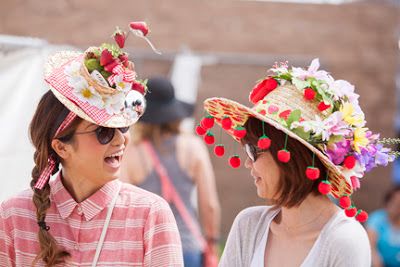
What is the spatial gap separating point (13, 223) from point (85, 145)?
0.37m

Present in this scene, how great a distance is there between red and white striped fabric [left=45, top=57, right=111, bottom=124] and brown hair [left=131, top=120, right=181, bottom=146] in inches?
93.6

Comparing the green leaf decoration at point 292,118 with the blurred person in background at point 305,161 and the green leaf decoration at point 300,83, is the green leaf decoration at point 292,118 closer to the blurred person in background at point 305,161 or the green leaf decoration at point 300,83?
the blurred person in background at point 305,161

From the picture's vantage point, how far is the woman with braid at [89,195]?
9.00ft

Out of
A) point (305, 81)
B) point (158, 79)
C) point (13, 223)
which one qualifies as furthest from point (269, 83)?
point (158, 79)

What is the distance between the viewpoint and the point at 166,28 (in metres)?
10.7

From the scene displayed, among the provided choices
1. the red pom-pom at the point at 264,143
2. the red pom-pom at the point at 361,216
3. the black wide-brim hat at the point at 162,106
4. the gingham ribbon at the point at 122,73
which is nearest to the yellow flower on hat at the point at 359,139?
the red pom-pom at the point at 361,216

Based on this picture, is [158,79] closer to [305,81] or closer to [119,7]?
[305,81]

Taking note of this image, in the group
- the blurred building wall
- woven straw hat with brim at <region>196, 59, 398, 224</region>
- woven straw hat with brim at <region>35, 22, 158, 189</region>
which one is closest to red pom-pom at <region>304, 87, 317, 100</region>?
woven straw hat with brim at <region>196, 59, 398, 224</region>

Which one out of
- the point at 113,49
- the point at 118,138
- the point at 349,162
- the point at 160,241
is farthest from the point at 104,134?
the point at 349,162

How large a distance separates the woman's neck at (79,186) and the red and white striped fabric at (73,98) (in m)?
0.26

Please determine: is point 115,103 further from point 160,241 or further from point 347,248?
point 347,248

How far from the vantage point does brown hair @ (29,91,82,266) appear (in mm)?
2732

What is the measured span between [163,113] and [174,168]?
0.40 m

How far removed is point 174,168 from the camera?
5.07 meters
